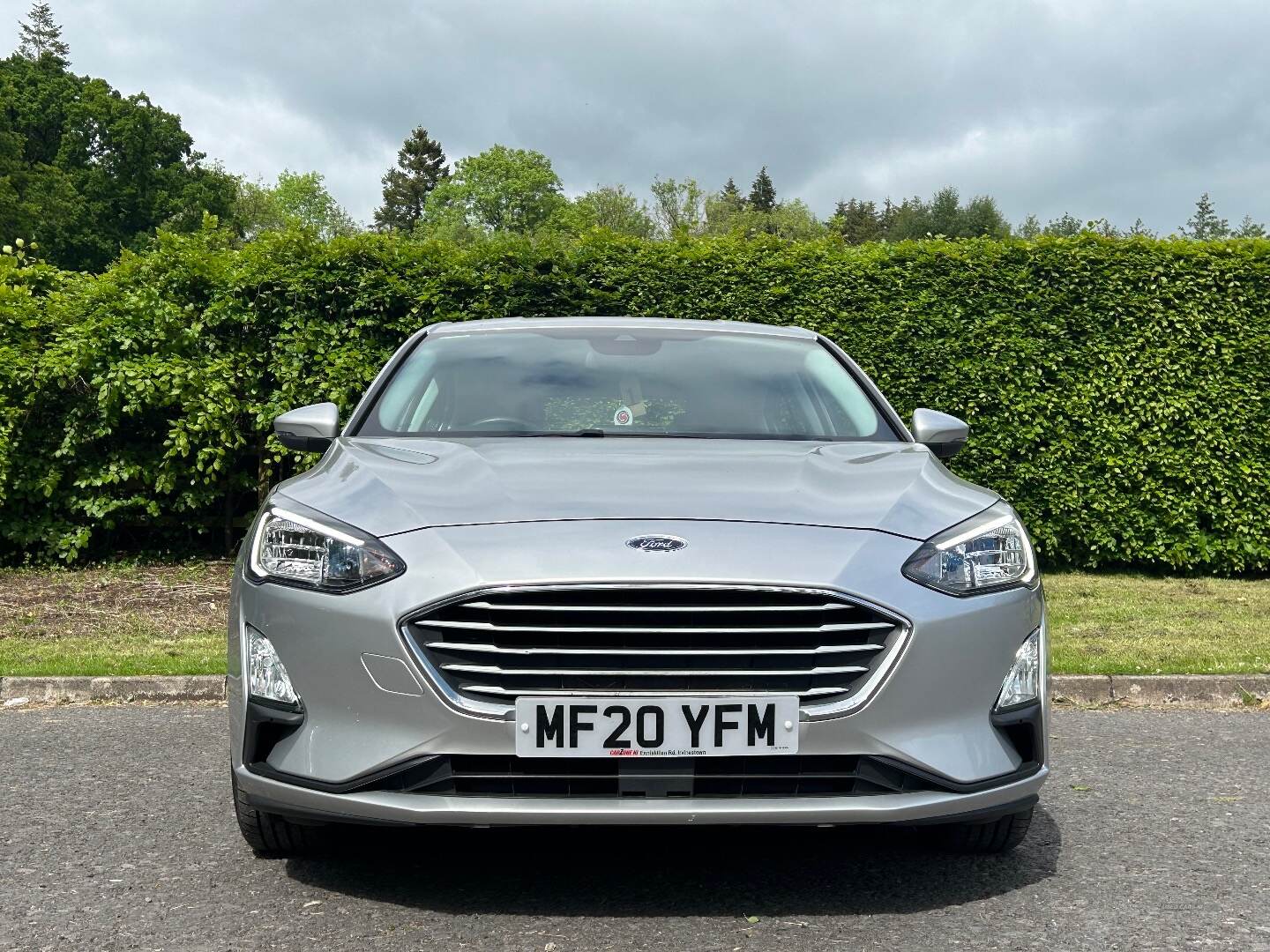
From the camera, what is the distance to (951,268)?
11.3 metres

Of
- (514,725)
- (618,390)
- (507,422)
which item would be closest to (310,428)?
(507,422)

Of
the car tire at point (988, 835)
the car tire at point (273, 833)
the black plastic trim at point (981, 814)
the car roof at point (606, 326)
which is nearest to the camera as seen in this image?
the black plastic trim at point (981, 814)

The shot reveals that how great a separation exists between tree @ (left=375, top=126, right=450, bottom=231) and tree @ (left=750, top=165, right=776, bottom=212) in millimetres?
28610

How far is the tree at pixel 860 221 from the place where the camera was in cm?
11959

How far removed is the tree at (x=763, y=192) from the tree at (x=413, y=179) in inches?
1126

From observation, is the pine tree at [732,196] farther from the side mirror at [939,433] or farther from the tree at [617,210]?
the side mirror at [939,433]

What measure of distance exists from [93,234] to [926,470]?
62.8 meters

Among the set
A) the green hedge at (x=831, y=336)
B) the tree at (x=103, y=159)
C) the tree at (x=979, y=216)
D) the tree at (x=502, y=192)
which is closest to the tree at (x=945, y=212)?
the tree at (x=979, y=216)

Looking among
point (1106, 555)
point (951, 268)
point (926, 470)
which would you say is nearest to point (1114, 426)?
point (1106, 555)

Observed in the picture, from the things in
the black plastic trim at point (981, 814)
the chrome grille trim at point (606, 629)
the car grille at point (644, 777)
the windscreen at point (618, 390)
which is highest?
the windscreen at point (618, 390)

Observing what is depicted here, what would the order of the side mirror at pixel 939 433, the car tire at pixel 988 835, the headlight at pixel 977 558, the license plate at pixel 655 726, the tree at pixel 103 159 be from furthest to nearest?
1. the tree at pixel 103 159
2. the side mirror at pixel 939 433
3. the car tire at pixel 988 835
4. the headlight at pixel 977 558
5. the license plate at pixel 655 726

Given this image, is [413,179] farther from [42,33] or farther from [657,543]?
[657,543]

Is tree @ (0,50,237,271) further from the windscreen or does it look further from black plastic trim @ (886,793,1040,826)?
black plastic trim @ (886,793,1040,826)

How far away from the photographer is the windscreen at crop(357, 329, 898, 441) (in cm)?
454
